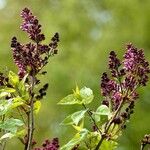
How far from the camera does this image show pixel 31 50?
201 centimetres

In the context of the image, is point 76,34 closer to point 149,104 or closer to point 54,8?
point 54,8

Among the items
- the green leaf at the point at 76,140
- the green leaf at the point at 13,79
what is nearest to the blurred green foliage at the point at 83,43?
the green leaf at the point at 13,79

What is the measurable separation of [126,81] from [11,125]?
36 cm

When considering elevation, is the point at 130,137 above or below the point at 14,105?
above

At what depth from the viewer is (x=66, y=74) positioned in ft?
42.9

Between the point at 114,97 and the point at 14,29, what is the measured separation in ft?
42.7

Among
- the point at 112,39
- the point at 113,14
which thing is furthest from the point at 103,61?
the point at 113,14

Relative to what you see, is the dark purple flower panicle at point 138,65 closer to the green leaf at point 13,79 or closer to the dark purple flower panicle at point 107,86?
the dark purple flower panicle at point 107,86

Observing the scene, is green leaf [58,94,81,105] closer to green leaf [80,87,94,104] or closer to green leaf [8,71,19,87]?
green leaf [80,87,94,104]

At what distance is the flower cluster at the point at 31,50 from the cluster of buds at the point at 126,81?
7.8 inches

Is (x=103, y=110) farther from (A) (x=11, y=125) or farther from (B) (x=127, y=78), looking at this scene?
(A) (x=11, y=125)

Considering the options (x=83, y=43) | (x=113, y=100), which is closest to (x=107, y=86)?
(x=113, y=100)

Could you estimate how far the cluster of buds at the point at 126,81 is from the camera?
195 centimetres

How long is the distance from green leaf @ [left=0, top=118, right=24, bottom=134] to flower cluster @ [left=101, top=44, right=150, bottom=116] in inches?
11.0
